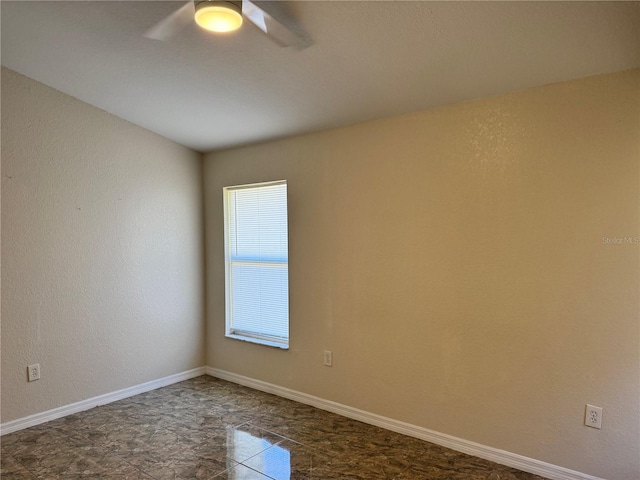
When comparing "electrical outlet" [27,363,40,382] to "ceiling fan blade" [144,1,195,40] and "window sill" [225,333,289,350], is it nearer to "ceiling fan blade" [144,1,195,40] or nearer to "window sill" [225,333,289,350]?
"window sill" [225,333,289,350]

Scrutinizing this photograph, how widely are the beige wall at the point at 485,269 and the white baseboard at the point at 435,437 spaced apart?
0.15 ft

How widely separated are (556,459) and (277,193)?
2.77 m

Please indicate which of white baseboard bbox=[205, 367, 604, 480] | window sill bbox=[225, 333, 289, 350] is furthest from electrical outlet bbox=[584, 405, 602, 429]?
window sill bbox=[225, 333, 289, 350]

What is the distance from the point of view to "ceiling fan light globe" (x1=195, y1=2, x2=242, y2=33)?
1.71m

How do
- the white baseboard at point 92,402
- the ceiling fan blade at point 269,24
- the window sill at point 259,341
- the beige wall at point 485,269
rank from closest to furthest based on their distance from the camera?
the ceiling fan blade at point 269,24 < the beige wall at point 485,269 < the white baseboard at point 92,402 < the window sill at point 259,341

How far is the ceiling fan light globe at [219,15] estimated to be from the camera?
1713 millimetres

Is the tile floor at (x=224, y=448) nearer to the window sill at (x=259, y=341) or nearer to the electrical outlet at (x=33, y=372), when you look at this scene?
the electrical outlet at (x=33, y=372)

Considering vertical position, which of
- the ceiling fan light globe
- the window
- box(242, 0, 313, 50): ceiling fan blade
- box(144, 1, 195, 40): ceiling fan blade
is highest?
box(144, 1, 195, 40): ceiling fan blade

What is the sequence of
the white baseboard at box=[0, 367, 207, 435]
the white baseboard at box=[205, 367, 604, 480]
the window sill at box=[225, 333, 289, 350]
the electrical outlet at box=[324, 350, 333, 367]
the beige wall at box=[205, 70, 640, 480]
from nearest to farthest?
the beige wall at box=[205, 70, 640, 480]
the white baseboard at box=[205, 367, 604, 480]
the white baseboard at box=[0, 367, 207, 435]
the electrical outlet at box=[324, 350, 333, 367]
the window sill at box=[225, 333, 289, 350]

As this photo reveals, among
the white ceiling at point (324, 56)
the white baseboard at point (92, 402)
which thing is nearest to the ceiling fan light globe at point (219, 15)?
the white ceiling at point (324, 56)

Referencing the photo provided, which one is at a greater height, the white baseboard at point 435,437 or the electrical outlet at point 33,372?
the electrical outlet at point 33,372

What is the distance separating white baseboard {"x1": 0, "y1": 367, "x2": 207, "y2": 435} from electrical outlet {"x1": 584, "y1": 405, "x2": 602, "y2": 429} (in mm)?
3362

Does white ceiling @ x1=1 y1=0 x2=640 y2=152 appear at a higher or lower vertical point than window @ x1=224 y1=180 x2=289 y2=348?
higher

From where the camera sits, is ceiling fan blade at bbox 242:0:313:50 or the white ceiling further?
the white ceiling
